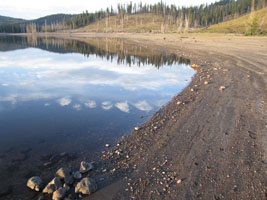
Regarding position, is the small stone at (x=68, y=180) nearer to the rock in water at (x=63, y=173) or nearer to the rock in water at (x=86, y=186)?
the rock in water at (x=63, y=173)

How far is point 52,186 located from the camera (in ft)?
16.8

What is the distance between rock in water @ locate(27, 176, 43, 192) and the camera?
5.26 m

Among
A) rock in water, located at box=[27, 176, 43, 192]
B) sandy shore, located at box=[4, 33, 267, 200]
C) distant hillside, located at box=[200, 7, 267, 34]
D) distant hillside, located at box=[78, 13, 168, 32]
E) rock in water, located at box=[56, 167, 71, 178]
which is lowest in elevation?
rock in water, located at box=[27, 176, 43, 192]

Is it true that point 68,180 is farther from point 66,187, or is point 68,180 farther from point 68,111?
point 68,111

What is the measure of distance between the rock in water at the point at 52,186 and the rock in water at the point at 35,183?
9.7 inches

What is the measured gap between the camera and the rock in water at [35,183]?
526 centimetres

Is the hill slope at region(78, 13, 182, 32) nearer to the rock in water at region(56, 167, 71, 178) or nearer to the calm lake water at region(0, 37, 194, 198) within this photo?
the calm lake water at region(0, 37, 194, 198)

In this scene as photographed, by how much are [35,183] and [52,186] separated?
515 mm

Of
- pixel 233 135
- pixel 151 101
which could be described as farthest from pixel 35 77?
pixel 233 135

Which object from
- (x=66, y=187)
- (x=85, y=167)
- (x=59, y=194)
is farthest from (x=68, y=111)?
(x=59, y=194)

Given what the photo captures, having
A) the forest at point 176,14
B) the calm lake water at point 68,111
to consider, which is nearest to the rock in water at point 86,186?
the calm lake water at point 68,111

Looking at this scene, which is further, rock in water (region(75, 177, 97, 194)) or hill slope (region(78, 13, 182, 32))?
hill slope (region(78, 13, 182, 32))

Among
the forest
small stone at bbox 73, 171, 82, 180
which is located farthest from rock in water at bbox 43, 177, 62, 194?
the forest

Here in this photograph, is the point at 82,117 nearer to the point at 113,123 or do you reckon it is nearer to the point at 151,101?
the point at 113,123
